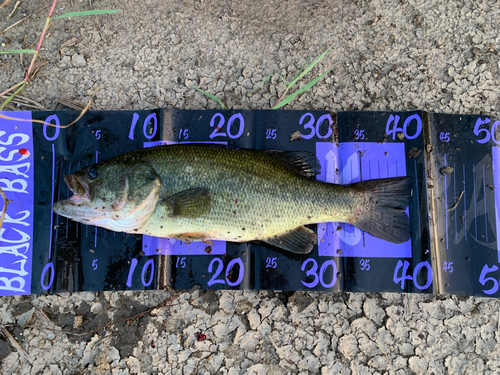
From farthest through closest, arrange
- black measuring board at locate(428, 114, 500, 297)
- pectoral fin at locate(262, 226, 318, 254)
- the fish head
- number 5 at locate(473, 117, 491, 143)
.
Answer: number 5 at locate(473, 117, 491, 143), black measuring board at locate(428, 114, 500, 297), pectoral fin at locate(262, 226, 318, 254), the fish head

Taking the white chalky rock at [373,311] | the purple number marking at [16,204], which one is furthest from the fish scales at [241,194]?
the purple number marking at [16,204]

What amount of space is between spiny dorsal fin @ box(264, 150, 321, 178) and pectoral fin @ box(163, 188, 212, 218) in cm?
69

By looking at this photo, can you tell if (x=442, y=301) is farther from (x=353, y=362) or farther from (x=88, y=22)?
(x=88, y=22)

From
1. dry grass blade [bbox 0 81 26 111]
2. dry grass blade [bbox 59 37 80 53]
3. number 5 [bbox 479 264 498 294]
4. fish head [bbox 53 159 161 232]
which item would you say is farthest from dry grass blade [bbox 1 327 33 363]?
number 5 [bbox 479 264 498 294]

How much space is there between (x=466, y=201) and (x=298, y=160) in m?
1.60

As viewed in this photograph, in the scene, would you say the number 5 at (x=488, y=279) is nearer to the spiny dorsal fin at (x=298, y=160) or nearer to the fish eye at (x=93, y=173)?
the spiny dorsal fin at (x=298, y=160)

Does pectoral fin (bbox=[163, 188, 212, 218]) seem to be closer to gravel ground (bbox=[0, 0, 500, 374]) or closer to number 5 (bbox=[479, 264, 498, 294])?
Answer: gravel ground (bbox=[0, 0, 500, 374])

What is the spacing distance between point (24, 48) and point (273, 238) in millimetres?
3050

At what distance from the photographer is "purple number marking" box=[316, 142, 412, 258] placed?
2773mm

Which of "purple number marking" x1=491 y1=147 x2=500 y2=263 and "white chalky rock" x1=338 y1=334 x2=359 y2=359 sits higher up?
"purple number marking" x1=491 y1=147 x2=500 y2=263

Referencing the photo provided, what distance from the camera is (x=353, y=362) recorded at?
105 inches

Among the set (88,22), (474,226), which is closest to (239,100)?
(88,22)

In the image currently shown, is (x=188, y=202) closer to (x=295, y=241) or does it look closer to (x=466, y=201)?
(x=295, y=241)

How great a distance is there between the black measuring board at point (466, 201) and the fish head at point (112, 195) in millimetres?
2486
